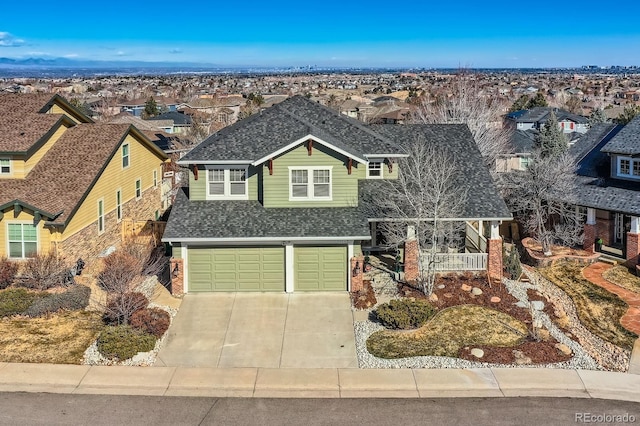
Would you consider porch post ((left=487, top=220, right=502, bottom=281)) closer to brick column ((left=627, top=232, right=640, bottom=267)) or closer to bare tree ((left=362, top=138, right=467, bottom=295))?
bare tree ((left=362, top=138, right=467, bottom=295))

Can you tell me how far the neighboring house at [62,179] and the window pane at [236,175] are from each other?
6598 mm

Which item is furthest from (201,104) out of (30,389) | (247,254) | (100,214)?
(30,389)

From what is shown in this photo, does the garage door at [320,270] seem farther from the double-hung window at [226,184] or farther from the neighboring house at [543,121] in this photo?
the neighboring house at [543,121]

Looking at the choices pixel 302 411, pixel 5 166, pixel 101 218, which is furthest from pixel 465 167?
pixel 5 166

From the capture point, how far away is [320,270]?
22500 millimetres

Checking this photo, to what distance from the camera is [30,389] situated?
1557 cm

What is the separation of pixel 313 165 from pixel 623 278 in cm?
1398

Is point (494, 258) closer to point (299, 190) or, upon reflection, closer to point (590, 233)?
point (590, 233)

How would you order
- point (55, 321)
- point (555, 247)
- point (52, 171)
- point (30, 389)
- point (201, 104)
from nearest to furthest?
point (30, 389) < point (55, 321) < point (52, 171) < point (555, 247) < point (201, 104)

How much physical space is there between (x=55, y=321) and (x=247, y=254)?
7134 millimetres

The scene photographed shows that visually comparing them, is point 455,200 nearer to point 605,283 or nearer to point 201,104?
point 605,283

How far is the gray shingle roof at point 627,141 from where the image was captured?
27500mm

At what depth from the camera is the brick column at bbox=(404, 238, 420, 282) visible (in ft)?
76.0

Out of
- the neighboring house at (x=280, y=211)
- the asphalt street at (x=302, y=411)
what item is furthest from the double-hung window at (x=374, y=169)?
the asphalt street at (x=302, y=411)
